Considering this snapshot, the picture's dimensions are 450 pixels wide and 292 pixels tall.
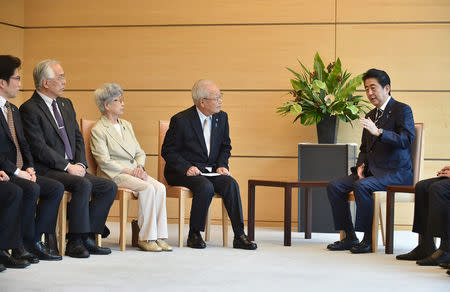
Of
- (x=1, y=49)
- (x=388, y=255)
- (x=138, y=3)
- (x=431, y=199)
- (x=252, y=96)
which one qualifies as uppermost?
(x=138, y=3)

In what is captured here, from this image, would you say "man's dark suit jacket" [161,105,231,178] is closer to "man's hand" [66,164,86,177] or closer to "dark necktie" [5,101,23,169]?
"man's hand" [66,164,86,177]

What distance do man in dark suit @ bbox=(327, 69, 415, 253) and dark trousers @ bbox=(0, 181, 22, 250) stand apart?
237cm

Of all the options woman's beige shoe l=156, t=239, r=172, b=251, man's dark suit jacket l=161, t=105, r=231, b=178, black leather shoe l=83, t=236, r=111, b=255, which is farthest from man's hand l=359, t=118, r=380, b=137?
black leather shoe l=83, t=236, r=111, b=255

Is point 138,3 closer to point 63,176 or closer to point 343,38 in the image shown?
point 343,38

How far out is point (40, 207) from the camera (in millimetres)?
4520

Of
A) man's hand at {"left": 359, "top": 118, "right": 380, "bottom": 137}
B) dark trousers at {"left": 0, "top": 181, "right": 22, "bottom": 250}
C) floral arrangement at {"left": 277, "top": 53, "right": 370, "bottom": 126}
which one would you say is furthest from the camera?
floral arrangement at {"left": 277, "top": 53, "right": 370, "bottom": 126}

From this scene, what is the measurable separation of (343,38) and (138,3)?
6.98 feet

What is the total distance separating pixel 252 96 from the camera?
275 inches

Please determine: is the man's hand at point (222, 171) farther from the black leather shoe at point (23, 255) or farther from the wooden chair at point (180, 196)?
the black leather shoe at point (23, 255)

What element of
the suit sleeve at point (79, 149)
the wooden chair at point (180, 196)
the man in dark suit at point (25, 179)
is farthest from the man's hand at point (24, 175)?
the wooden chair at point (180, 196)

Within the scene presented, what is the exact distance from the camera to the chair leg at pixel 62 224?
4.73m

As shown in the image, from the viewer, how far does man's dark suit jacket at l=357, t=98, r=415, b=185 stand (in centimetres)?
529

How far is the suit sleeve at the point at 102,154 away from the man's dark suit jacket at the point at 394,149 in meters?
1.99

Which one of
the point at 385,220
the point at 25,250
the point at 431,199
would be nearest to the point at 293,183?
the point at 385,220
